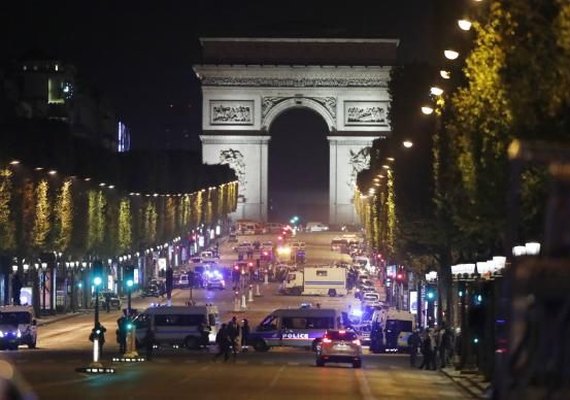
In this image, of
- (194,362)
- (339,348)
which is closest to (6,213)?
(194,362)

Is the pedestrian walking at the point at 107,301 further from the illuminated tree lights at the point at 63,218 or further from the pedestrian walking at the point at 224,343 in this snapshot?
the pedestrian walking at the point at 224,343

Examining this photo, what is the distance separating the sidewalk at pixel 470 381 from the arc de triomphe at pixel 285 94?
129458 millimetres

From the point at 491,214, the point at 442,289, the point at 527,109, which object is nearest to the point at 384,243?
the point at 442,289

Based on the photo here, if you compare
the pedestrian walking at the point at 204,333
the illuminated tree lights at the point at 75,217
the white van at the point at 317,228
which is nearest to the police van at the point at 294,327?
the pedestrian walking at the point at 204,333

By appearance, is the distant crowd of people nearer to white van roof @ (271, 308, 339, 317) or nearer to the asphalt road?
the asphalt road

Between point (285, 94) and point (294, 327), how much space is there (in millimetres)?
122892

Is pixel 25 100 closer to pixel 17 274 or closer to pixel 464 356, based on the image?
pixel 17 274

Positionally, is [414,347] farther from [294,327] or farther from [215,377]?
[215,377]

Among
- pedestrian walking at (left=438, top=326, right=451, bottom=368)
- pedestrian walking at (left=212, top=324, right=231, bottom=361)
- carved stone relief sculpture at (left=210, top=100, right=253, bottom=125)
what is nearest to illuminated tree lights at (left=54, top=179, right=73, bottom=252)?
pedestrian walking at (left=212, top=324, right=231, bottom=361)

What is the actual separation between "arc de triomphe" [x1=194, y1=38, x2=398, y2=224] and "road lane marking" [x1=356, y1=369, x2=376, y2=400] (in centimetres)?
13338

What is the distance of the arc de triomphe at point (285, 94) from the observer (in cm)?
17825

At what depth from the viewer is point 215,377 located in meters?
39.0

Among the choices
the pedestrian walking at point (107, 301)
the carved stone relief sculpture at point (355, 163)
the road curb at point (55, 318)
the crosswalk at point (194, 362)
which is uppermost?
the carved stone relief sculpture at point (355, 163)

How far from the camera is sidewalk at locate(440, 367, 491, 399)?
3584 cm
